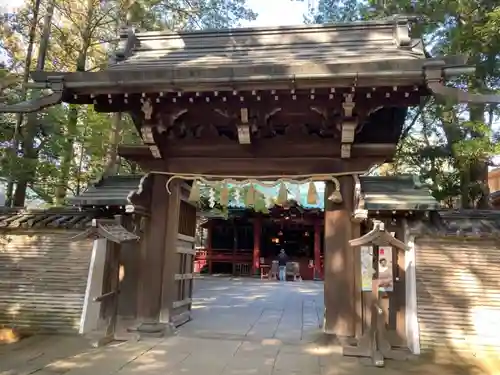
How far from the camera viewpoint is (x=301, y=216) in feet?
69.8

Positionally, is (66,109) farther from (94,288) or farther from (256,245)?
(256,245)

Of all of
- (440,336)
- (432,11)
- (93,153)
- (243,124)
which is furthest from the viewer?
(93,153)

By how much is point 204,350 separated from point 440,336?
3140mm

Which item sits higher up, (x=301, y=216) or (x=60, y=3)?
(x=60, y=3)

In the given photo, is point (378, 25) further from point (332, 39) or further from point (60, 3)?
point (60, 3)

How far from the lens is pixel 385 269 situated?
17.1 ft

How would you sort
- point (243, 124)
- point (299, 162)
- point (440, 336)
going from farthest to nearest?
point (299, 162) < point (243, 124) < point (440, 336)

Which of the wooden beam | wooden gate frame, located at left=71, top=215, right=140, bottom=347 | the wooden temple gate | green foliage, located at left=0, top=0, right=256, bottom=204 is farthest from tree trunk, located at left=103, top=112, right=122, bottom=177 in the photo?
wooden gate frame, located at left=71, top=215, right=140, bottom=347

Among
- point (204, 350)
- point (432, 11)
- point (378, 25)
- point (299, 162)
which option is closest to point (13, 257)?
point (204, 350)

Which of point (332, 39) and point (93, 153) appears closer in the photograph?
point (332, 39)

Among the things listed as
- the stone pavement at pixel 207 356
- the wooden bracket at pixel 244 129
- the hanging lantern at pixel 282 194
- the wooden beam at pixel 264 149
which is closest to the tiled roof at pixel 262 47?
the wooden bracket at pixel 244 129

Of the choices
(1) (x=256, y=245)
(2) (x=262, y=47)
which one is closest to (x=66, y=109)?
(2) (x=262, y=47)

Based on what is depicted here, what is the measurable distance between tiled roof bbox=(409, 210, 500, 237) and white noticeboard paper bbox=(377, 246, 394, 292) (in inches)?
24.3

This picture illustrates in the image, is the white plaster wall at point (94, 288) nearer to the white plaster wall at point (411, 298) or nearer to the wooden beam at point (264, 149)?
the wooden beam at point (264, 149)
